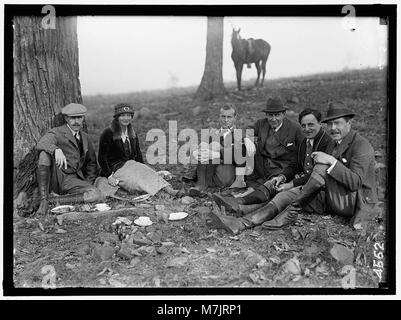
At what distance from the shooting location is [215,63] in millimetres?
6559

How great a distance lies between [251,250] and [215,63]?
235 cm

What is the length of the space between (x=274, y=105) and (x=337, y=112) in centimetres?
77

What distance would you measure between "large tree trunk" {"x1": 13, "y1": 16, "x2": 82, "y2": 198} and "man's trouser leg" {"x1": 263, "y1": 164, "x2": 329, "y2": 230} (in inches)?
114

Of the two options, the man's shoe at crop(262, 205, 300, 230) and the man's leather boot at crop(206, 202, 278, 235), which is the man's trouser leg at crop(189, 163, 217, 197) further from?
the man's shoe at crop(262, 205, 300, 230)

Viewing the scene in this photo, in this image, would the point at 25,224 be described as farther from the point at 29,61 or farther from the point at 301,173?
the point at 301,173

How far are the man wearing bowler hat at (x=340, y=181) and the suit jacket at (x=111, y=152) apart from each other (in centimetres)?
190

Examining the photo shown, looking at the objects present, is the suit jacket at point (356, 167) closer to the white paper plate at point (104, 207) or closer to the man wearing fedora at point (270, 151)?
the man wearing fedora at point (270, 151)

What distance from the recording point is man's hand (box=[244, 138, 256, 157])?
6.50 metres

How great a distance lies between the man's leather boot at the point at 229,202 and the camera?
6281 mm

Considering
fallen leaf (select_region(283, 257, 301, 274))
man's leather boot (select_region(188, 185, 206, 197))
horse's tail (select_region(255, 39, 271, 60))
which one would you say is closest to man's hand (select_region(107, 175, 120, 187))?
man's leather boot (select_region(188, 185, 206, 197))

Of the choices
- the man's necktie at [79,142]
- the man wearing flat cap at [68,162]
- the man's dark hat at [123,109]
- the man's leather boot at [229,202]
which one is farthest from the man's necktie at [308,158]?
the man's necktie at [79,142]

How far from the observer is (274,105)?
6500mm
